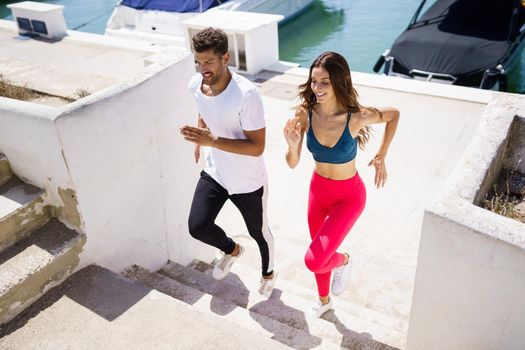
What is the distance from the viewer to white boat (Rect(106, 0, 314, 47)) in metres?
14.7

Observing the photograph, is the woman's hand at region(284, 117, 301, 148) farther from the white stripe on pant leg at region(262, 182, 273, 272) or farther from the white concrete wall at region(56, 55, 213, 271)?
the white concrete wall at region(56, 55, 213, 271)

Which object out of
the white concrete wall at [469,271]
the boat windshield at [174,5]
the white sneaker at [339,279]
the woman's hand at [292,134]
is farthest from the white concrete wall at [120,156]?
the boat windshield at [174,5]

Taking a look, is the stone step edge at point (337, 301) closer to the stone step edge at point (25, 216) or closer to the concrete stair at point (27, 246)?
the concrete stair at point (27, 246)

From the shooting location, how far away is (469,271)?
7.47ft

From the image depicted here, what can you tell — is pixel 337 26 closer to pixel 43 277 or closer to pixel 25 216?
pixel 25 216

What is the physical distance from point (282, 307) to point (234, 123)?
1544mm

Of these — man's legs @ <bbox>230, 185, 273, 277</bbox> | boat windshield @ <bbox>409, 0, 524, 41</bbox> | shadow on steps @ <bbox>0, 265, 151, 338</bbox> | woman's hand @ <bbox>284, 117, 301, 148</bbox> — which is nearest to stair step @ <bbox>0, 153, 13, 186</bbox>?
shadow on steps @ <bbox>0, 265, 151, 338</bbox>

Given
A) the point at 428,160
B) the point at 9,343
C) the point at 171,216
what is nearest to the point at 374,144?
the point at 428,160

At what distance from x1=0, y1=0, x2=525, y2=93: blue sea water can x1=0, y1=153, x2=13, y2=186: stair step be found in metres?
13.0

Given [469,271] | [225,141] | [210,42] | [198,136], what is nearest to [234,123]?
[225,141]

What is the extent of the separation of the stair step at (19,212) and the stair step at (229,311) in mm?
773

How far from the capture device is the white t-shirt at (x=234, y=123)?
116 inches

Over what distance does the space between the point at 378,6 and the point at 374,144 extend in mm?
15685

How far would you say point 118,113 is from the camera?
3.19 m
